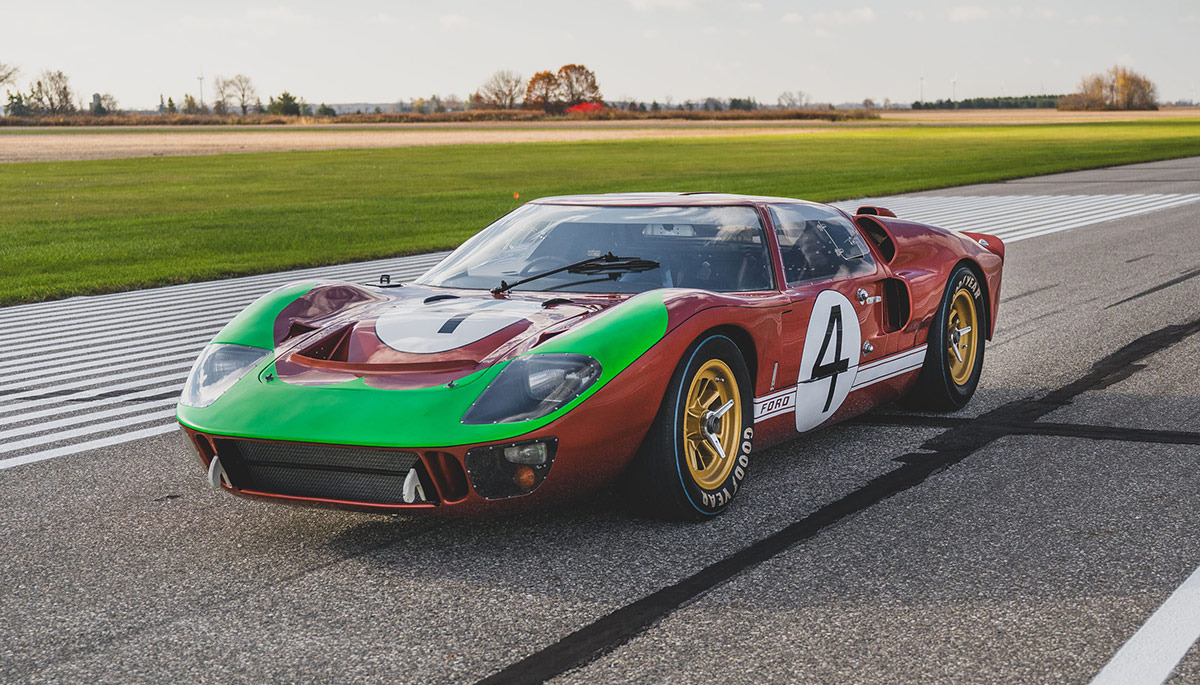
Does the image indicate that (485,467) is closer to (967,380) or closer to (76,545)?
(76,545)

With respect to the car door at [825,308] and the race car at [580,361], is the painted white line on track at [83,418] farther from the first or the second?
the car door at [825,308]

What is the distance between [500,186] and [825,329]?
27.3 m

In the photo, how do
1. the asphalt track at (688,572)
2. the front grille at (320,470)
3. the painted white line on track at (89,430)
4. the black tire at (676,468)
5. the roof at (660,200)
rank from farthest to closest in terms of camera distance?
the painted white line on track at (89,430) < the roof at (660,200) < the black tire at (676,468) < the front grille at (320,470) < the asphalt track at (688,572)

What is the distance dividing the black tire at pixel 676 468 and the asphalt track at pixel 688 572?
0.09 metres

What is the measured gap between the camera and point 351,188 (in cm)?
3206

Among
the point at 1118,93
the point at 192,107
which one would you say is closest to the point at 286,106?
the point at 192,107

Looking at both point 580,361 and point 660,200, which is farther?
point 660,200

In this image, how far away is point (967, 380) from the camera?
6.62 meters

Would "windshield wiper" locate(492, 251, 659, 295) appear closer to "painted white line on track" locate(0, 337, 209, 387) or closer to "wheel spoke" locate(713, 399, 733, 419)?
"wheel spoke" locate(713, 399, 733, 419)

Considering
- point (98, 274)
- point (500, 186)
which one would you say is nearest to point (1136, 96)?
point (500, 186)

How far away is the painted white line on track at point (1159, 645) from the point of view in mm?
3139

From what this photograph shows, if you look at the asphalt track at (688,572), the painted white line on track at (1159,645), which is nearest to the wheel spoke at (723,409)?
the asphalt track at (688,572)

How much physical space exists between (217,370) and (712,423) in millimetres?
1894

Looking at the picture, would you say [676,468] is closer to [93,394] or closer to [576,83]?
[93,394]
